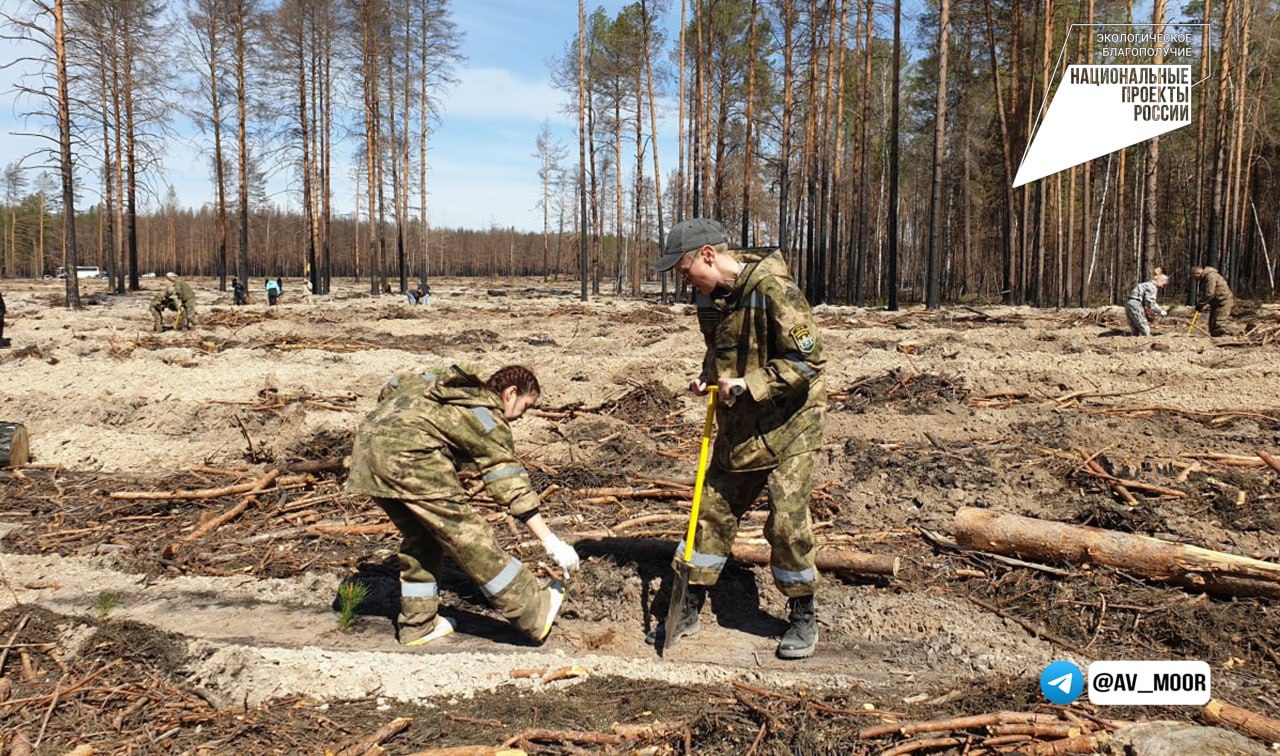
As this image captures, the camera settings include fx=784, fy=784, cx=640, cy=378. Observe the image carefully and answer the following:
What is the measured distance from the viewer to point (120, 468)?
7965 mm

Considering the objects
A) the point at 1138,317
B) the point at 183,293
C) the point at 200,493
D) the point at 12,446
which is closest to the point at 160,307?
the point at 183,293

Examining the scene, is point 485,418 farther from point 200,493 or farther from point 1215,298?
point 1215,298

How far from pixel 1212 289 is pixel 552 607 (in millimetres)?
15821

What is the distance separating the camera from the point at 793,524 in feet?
12.9

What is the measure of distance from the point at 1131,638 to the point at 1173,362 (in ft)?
32.0

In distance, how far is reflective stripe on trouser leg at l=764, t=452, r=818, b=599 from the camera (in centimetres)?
393

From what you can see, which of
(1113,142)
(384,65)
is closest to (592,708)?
(1113,142)

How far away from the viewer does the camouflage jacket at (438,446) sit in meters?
3.89

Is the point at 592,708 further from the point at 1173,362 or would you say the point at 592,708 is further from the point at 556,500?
the point at 1173,362

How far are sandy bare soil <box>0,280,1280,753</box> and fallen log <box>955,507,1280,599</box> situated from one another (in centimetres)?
9

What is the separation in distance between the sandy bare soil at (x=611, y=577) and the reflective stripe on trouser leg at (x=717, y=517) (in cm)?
44

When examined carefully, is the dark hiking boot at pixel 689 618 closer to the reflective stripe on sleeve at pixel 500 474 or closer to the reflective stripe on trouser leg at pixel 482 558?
the reflective stripe on trouser leg at pixel 482 558

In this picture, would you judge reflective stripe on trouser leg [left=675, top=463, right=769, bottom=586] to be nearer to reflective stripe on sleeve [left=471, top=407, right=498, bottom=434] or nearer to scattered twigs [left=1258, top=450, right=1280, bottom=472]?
reflective stripe on sleeve [left=471, top=407, right=498, bottom=434]

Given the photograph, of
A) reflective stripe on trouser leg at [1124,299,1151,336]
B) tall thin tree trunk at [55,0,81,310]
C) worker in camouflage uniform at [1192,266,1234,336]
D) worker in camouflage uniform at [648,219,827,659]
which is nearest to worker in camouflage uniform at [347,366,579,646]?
→ worker in camouflage uniform at [648,219,827,659]
